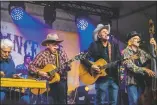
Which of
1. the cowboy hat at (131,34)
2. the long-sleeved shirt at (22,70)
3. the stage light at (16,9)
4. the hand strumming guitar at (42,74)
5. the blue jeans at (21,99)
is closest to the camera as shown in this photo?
the blue jeans at (21,99)

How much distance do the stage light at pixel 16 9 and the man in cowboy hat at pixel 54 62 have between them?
20.9 inches

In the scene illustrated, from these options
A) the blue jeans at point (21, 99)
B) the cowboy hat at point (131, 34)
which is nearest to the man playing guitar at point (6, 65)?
the blue jeans at point (21, 99)

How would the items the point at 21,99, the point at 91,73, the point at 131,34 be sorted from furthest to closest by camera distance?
1. the point at 131,34
2. the point at 91,73
3. the point at 21,99

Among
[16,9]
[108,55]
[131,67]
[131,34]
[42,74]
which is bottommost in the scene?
[42,74]

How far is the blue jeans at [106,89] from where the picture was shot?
16.3ft

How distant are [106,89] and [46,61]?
3.11 ft

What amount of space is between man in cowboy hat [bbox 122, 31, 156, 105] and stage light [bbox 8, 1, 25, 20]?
1.63 meters

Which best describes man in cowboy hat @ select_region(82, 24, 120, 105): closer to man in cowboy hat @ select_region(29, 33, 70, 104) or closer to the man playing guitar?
man in cowboy hat @ select_region(29, 33, 70, 104)

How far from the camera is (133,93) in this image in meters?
5.21

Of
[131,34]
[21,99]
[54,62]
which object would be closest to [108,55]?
[131,34]

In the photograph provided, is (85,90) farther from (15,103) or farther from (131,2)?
(131,2)

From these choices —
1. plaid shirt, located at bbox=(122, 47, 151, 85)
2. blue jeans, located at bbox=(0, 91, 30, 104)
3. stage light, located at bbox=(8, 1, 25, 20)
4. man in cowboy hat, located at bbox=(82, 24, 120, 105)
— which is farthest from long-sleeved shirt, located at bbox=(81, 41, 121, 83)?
stage light, located at bbox=(8, 1, 25, 20)

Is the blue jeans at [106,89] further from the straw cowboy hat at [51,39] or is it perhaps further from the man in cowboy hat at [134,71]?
the straw cowboy hat at [51,39]

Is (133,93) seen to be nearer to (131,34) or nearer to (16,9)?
(131,34)
